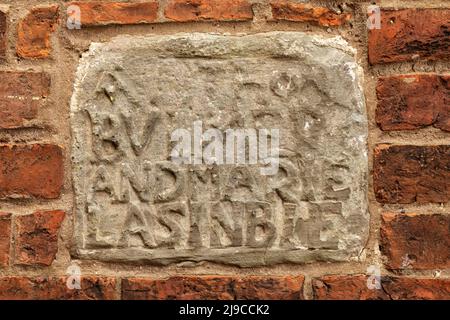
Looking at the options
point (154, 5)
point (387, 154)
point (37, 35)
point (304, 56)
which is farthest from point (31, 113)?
point (387, 154)

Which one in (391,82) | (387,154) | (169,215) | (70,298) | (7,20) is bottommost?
(70,298)

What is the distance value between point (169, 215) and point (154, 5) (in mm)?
371

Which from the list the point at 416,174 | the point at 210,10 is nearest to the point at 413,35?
the point at 416,174

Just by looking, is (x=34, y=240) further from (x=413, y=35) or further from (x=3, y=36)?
(x=413, y=35)

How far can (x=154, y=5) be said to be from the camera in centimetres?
115

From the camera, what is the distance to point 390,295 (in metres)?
1.13

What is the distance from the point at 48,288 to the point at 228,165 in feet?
1.25

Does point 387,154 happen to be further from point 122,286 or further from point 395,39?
point 122,286

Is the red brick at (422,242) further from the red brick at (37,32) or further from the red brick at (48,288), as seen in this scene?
the red brick at (37,32)

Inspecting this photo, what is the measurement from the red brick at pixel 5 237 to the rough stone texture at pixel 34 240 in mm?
14

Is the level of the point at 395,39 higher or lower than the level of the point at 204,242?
higher

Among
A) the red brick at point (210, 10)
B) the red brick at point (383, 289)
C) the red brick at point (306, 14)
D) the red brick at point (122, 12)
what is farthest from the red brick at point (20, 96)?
A: the red brick at point (383, 289)

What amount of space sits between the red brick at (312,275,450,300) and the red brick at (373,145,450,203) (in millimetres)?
140

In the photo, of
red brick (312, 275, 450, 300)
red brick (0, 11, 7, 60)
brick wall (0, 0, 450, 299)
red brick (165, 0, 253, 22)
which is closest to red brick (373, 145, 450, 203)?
brick wall (0, 0, 450, 299)
